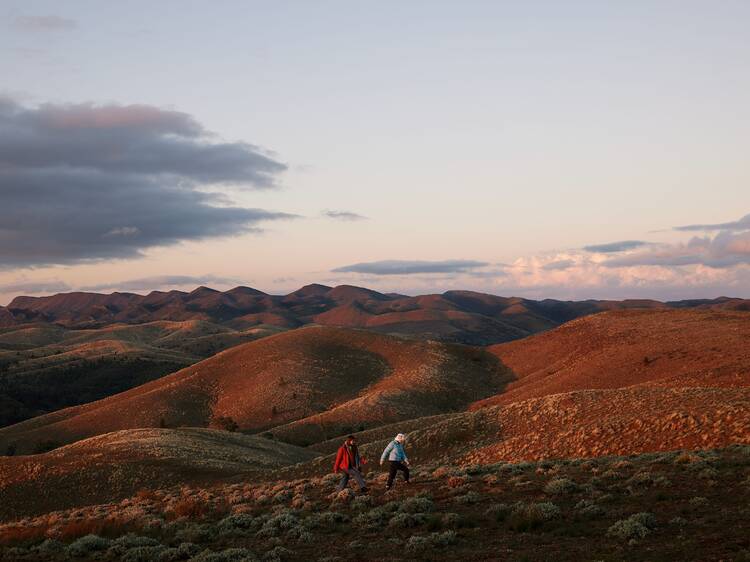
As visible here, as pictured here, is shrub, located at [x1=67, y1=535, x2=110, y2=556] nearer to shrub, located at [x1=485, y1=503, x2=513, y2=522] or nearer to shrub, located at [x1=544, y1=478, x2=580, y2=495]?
shrub, located at [x1=485, y1=503, x2=513, y2=522]

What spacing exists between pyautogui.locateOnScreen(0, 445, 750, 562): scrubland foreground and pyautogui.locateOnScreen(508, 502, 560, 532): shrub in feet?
0.11

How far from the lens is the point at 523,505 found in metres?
17.9

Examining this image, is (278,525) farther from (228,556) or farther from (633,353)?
(633,353)

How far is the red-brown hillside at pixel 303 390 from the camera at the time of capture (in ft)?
270

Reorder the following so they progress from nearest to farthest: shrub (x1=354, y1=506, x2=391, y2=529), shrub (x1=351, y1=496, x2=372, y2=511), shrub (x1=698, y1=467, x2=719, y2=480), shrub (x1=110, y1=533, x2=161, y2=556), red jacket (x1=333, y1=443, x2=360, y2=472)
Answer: shrub (x1=110, y1=533, x2=161, y2=556) → shrub (x1=354, y1=506, x2=391, y2=529) → shrub (x1=698, y1=467, x2=719, y2=480) → shrub (x1=351, y1=496, x2=372, y2=511) → red jacket (x1=333, y1=443, x2=360, y2=472)

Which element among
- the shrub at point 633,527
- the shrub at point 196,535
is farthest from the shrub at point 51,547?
the shrub at point 633,527

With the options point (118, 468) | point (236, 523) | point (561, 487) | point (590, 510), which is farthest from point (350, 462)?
point (118, 468)

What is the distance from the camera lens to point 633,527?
1431cm

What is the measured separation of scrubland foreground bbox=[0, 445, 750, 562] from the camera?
14234 millimetres

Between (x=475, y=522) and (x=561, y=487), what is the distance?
12.1ft

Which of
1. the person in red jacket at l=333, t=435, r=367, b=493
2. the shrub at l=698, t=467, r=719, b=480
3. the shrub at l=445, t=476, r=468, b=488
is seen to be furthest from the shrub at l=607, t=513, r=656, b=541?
the person in red jacket at l=333, t=435, r=367, b=493

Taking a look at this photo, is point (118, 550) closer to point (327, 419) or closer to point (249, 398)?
point (327, 419)

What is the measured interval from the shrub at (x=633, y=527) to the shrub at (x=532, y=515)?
181 cm

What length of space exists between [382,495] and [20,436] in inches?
3169
